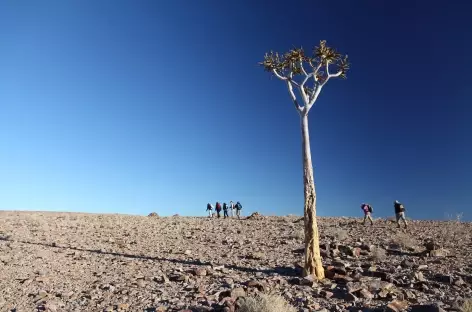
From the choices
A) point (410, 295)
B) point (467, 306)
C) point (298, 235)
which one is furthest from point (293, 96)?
point (298, 235)

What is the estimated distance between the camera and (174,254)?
60.6ft

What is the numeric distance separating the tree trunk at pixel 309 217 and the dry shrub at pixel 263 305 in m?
3.52

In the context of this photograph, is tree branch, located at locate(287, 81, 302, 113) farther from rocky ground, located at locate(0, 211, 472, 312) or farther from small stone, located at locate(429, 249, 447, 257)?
small stone, located at locate(429, 249, 447, 257)

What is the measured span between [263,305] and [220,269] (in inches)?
199

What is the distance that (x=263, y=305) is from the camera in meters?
10.0

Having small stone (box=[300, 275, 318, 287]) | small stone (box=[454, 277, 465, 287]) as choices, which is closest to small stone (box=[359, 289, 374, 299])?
small stone (box=[300, 275, 318, 287])

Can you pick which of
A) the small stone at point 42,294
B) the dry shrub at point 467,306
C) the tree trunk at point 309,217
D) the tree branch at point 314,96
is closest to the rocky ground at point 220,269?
the small stone at point 42,294

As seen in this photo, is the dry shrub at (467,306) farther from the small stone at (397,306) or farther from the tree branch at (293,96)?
the tree branch at (293,96)

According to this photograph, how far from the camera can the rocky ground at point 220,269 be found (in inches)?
456

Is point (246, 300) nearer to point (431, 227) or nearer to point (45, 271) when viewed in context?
point (45, 271)

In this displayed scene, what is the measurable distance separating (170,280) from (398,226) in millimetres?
16670

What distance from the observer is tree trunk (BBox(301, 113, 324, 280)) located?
13969 mm

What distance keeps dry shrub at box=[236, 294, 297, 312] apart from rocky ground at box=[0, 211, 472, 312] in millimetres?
301

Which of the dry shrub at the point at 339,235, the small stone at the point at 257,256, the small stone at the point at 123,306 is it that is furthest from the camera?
the dry shrub at the point at 339,235
